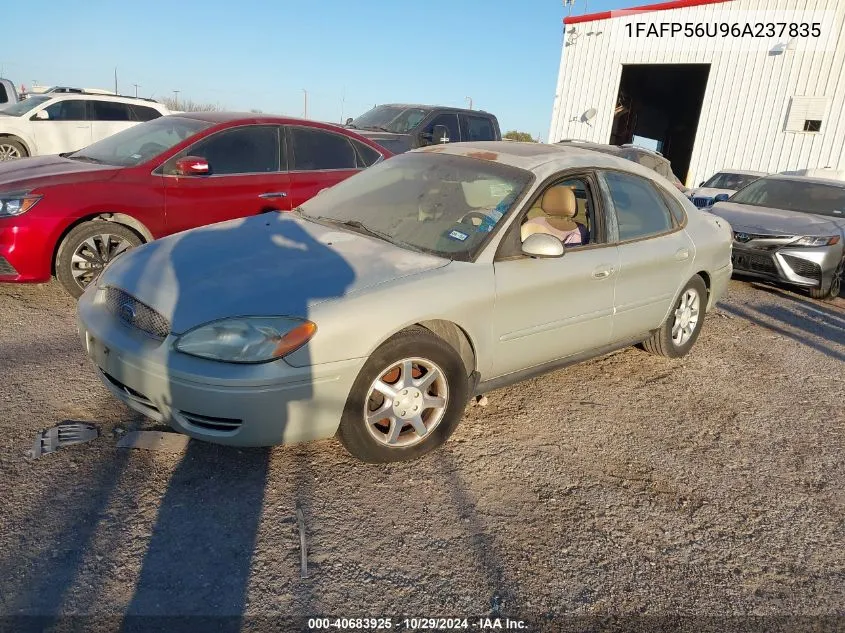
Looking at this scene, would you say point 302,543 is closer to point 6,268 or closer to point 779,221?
point 6,268

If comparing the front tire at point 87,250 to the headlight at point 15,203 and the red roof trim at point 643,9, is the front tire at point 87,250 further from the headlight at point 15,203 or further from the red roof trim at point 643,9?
A: the red roof trim at point 643,9

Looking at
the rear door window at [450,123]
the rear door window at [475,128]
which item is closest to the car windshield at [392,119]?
the rear door window at [450,123]

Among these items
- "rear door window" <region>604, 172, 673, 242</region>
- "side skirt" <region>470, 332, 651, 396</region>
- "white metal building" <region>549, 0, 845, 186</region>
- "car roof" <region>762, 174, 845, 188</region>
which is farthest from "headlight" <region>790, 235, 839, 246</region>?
"white metal building" <region>549, 0, 845, 186</region>

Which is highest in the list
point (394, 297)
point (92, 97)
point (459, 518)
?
point (92, 97)

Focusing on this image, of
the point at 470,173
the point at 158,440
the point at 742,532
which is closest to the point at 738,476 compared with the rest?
the point at 742,532

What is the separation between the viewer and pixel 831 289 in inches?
301

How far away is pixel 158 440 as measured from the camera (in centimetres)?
321

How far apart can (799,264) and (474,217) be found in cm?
547

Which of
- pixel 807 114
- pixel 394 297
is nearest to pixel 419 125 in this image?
pixel 394 297

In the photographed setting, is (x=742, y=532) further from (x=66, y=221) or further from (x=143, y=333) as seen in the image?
(x=66, y=221)

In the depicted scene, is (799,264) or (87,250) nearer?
(87,250)

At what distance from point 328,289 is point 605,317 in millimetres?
1978

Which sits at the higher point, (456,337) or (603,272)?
(603,272)

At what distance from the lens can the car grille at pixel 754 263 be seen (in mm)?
7485
